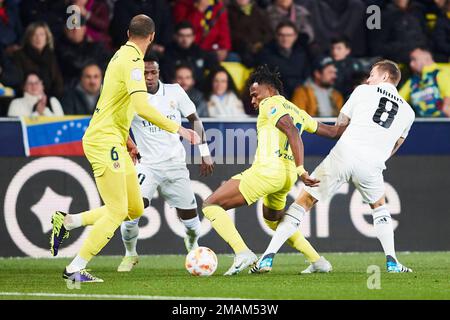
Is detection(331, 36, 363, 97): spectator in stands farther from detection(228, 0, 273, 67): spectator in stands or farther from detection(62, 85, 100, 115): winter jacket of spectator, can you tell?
detection(62, 85, 100, 115): winter jacket of spectator

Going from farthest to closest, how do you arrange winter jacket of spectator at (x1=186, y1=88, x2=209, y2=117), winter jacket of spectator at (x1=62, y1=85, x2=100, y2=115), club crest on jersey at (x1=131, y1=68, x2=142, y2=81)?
winter jacket of spectator at (x1=186, y1=88, x2=209, y2=117) < winter jacket of spectator at (x1=62, y1=85, x2=100, y2=115) < club crest on jersey at (x1=131, y1=68, x2=142, y2=81)

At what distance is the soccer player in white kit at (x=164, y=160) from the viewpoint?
1120cm

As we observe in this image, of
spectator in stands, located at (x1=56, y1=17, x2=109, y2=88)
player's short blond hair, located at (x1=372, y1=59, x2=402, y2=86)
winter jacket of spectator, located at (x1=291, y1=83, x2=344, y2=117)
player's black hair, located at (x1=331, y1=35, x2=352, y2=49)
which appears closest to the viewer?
player's short blond hair, located at (x1=372, y1=59, x2=402, y2=86)

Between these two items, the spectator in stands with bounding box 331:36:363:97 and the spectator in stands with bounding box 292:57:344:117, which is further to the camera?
the spectator in stands with bounding box 331:36:363:97

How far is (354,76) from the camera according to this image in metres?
15.0

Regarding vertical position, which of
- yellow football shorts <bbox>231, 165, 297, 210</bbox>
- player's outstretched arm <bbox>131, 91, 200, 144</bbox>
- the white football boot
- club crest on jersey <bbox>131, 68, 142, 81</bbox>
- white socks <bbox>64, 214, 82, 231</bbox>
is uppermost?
club crest on jersey <bbox>131, 68, 142, 81</bbox>

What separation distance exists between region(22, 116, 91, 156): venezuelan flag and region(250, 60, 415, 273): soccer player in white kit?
343 centimetres

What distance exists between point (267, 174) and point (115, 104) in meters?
1.79

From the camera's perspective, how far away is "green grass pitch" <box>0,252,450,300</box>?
27.4 ft

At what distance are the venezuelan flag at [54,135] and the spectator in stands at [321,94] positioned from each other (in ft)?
10.5

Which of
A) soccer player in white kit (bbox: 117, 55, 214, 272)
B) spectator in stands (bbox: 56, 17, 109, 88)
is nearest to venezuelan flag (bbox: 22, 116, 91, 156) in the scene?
soccer player in white kit (bbox: 117, 55, 214, 272)

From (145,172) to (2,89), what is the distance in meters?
3.42

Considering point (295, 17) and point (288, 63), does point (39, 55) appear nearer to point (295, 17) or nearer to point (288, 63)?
point (288, 63)
